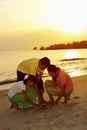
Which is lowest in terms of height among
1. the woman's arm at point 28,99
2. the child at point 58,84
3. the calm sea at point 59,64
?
the calm sea at point 59,64

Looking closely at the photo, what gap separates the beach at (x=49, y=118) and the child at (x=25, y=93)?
176 millimetres

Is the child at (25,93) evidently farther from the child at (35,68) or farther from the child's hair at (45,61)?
the child's hair at (45,61)

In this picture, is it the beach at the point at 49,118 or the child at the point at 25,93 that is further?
the child at the point at 25,93

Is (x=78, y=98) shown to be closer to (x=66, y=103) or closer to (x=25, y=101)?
(x=66, y=103)

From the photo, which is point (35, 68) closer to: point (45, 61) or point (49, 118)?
point (45, 61)

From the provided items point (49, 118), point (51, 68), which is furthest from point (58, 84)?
point (49, 118)

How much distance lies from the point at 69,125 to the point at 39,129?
0.53 meters

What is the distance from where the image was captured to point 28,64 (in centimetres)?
816

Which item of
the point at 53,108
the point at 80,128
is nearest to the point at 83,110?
the point at 53,108

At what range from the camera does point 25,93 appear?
7.93m

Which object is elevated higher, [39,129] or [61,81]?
[61,81]

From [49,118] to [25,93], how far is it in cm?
94

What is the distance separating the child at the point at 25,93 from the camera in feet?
26.1

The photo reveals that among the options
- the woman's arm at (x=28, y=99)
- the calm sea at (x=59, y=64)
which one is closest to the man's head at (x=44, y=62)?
the woman's arm at (x=28, y=99)
